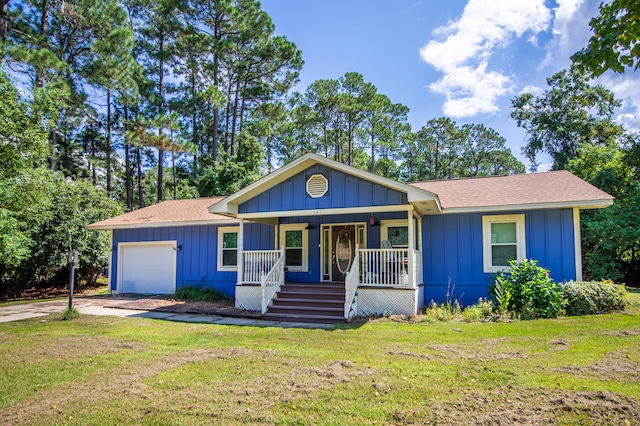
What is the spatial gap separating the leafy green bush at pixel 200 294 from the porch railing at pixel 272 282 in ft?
9.47

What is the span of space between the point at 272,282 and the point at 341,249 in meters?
2.61

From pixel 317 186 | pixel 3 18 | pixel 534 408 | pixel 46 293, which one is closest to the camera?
pixel 534 408

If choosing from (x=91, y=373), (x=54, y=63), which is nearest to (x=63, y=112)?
(x=54, y=63)

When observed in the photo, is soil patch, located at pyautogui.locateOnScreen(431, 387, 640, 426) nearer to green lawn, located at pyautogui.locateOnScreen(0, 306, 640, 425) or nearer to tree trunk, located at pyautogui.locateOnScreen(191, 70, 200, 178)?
green lawn, located at pyautogui.locateOnScreen(0, 306, 640, 425)

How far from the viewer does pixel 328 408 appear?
395cm

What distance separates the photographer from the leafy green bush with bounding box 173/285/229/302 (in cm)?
1259

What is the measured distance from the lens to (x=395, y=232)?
11.6m

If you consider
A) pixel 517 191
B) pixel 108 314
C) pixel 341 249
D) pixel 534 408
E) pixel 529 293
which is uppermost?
pixel 517 191

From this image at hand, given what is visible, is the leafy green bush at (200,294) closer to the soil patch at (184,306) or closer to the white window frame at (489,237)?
the soil patch at (184,306)

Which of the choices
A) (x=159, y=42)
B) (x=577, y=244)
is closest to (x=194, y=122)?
(x=159, y=42)

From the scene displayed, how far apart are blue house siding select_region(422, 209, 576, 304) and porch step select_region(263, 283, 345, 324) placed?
2.71 meters

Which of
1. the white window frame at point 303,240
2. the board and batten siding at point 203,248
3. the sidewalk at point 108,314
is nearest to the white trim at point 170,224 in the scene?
the board and batten siding at point 203,248

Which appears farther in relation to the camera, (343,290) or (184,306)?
(184,306)

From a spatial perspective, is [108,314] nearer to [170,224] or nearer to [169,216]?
[170,224]
